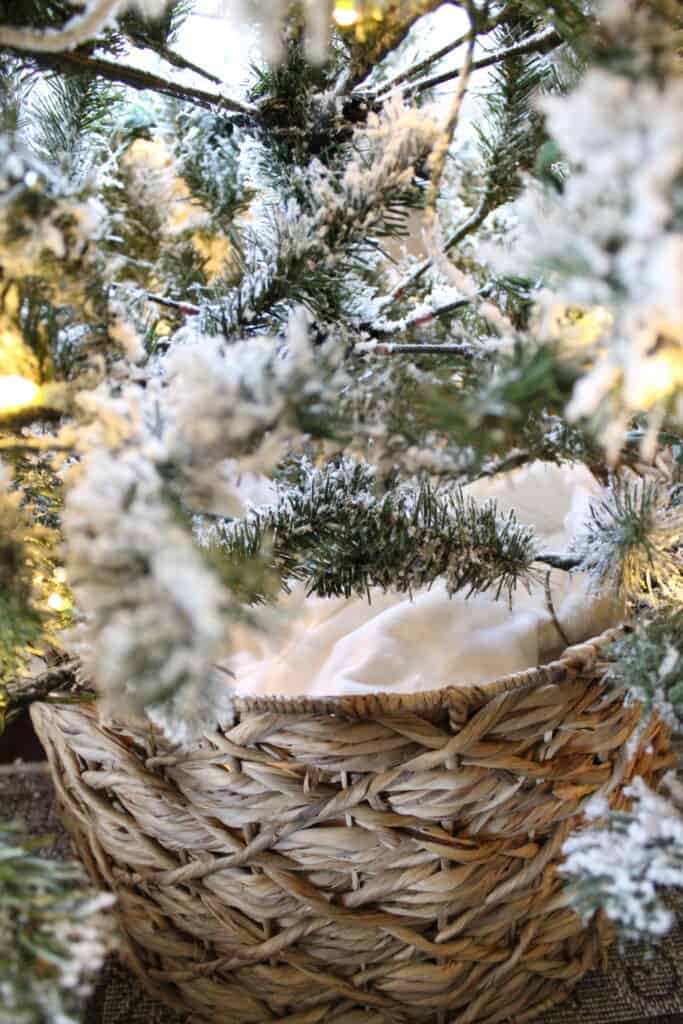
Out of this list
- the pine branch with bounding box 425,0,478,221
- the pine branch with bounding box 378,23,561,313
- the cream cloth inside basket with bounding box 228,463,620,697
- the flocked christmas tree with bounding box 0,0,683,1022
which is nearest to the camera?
the flocked christmas tree with bounding box 0,0,683,1022

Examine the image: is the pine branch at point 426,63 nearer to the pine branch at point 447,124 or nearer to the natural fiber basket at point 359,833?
the pine branch at point 447,124

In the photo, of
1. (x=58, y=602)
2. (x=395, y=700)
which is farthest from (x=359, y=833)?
(x=58, y=602)

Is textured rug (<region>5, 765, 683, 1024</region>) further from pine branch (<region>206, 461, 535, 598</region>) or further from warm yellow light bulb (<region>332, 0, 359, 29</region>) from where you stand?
warm yellow light bulb (<region>332, 0, 359, 29</region>)

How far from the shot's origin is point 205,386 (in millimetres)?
202

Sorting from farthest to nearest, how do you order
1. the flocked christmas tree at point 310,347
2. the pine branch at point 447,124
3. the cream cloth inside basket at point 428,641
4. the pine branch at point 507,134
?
the cream cloth inside basket at point 428,641, the pine branch at point 507,134, the pine branch at point 447,124, the flocked christmas tree at point 310,347

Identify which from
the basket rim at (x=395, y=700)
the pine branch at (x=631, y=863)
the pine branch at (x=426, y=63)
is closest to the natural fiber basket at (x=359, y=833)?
the basket rim at (x=395, y=700)

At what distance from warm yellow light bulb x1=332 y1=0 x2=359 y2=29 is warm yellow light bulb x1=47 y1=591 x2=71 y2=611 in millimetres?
275

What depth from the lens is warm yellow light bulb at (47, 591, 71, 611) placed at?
1.36 feet

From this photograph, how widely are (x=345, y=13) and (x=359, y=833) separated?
37cm

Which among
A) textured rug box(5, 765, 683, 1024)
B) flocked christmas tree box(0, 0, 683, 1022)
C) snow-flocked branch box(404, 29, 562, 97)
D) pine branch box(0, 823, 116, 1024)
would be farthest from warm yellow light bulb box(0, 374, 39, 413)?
textured rug box(5, 765, 683, 1024)

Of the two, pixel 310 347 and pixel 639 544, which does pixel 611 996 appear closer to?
pixel 639 544

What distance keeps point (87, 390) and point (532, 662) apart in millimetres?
354

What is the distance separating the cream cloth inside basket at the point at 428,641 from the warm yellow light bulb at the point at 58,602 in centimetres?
12

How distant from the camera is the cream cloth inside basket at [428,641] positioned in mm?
517
